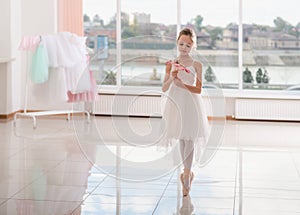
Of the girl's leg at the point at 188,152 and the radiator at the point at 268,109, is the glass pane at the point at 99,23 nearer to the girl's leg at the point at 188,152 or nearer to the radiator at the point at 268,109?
the radiator at the point at 268,109

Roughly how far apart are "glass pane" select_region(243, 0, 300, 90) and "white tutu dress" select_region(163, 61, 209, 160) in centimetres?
482

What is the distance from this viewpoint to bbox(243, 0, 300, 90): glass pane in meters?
9.19

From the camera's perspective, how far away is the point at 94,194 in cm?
468

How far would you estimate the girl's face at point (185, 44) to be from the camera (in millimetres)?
4699

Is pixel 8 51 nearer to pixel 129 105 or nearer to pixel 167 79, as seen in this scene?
pixel 129 105

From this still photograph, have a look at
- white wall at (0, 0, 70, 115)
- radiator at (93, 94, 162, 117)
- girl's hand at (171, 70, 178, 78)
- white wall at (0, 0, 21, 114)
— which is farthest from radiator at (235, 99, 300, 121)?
girl's hand at (171, 70, 178, 78)

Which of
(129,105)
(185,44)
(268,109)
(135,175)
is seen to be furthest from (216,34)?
→ (185,44)

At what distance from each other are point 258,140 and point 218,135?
2026mm

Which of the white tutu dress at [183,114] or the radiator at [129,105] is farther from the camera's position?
the radiator at [129,105]

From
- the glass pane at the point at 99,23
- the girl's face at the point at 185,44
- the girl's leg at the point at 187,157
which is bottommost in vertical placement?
the girl's leg at the point at 187,157

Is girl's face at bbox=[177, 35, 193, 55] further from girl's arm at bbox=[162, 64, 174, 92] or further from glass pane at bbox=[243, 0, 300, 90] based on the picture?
glass pane at bbox=[243, 0, 300, 90]

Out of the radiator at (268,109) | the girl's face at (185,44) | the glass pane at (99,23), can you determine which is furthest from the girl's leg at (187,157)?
the glass pane at (99,23)

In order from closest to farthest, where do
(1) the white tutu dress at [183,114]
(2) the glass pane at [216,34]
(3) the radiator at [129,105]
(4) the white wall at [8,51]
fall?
(1) the white tutu dress at [183,114] < (3) the radiator at [129,105] < (4) the white wall at [8,51] < (2) the glass pane at [216,34]

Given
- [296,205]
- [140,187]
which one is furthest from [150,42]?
[296,205]
